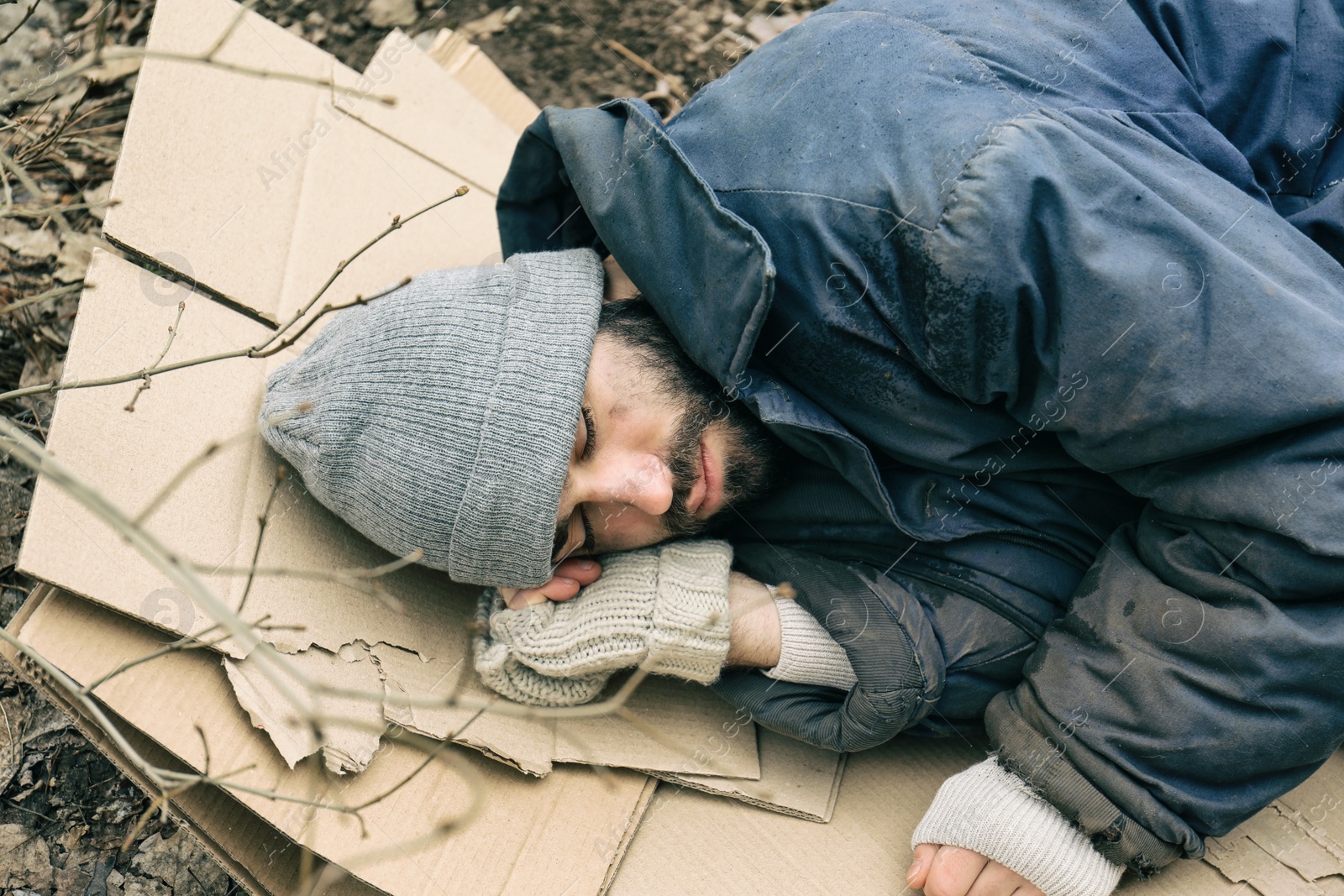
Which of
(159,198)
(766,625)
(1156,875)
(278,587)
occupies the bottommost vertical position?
(1156,875)

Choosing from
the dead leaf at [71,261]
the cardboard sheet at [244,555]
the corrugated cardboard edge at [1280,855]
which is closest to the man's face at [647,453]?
the cardboard sheet at [244,555]

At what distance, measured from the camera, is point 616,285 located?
1.95 metres

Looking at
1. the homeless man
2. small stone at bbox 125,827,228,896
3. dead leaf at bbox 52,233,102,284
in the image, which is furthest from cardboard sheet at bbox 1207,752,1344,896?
dead leaf at bbox 52,233,102,284

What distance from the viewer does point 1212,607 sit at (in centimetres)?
149

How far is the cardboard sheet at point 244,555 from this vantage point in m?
1.56

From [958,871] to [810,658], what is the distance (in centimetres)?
41

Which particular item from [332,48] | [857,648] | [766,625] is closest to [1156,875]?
[857,648]

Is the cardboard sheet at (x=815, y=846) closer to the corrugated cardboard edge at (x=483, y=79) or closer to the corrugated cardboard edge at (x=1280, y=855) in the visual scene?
the corrugated cardboard edge at (x=1280, y=855)

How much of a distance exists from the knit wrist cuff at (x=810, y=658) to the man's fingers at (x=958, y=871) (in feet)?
1.05

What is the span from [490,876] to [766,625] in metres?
0.62

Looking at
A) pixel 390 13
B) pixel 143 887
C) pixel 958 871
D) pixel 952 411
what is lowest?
pixel 143 887

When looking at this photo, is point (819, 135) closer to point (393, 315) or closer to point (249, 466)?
point (393, 315)

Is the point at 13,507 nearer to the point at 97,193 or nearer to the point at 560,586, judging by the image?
the point at 97,193

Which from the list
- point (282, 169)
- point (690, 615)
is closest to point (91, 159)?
point (282, 169)
